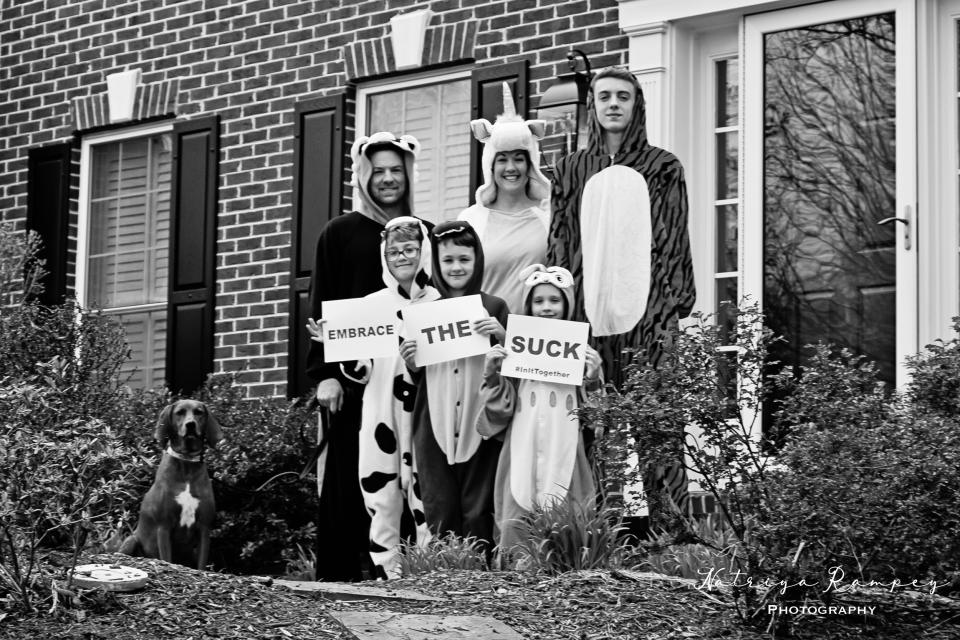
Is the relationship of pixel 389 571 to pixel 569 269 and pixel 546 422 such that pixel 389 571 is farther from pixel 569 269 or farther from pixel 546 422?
pixel 569 269

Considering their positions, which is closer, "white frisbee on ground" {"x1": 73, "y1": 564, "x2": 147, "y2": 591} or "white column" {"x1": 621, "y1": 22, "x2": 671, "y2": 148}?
"white frisbee on ground" {"x1": 73, "y1": 564, "x2": 147, "y2": 591}

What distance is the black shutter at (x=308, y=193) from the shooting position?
9.72 metres

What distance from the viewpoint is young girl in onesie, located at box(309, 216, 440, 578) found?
6.63m

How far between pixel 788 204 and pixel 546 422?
248 centimetres

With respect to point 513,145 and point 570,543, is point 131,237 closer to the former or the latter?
point 513,145

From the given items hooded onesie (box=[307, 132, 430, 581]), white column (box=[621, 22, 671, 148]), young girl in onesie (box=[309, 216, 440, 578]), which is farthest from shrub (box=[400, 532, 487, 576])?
white column (box=[621, 22, 671, 148])

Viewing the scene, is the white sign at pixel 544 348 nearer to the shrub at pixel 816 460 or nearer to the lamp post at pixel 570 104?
the shrub at pixel 816 460

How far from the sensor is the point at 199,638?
4484 mm

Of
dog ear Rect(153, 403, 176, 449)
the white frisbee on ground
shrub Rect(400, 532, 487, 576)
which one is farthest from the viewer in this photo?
dog ear Rect(153, 403, 176, 449)

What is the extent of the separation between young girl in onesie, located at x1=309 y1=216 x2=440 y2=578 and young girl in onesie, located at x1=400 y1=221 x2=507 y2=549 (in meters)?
0.10

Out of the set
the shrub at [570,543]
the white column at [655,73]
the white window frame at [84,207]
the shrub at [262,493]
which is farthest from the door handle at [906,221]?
the white window frame at [84,207]

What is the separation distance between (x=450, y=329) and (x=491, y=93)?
3.05 m

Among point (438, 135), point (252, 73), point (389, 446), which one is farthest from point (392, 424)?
point (252, 73)

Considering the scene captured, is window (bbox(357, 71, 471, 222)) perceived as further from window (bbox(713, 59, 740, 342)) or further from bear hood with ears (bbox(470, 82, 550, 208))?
bear hood with ears (bbox(470, 82, 550, 208))
